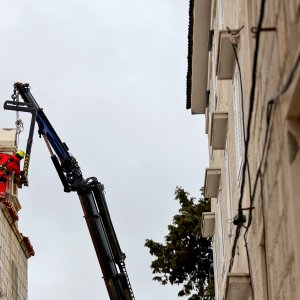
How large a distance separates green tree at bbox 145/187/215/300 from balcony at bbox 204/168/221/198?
66.5 ft

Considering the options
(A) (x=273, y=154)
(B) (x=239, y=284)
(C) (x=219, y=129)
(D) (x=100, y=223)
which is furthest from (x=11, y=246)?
(A) (x=273, y=154)

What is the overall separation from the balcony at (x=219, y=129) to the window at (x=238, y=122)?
51.9 inches

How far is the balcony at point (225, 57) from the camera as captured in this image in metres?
12.9

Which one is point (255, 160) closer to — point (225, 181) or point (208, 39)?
point (225, 181)

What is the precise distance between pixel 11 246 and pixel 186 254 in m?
10.5

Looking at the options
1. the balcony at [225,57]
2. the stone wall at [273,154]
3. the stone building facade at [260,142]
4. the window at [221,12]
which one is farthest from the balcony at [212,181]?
the stone wall at [273,154]

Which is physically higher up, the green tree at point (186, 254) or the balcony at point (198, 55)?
the green tree at point (186, 254)

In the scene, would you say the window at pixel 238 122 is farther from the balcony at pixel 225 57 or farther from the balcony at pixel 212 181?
the balcony at pixel 212 181

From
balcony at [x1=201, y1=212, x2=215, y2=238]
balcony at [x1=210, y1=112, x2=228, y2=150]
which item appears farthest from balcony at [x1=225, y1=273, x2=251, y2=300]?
balcony at [x1=201, y1=212, x2=215, y2=238]

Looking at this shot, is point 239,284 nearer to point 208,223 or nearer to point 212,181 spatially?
point 212,181

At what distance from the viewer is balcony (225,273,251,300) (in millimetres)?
12648

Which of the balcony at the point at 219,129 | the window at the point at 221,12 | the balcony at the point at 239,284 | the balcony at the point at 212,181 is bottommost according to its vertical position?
the balcony at the point at 239,284

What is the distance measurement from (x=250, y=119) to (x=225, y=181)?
275 inches

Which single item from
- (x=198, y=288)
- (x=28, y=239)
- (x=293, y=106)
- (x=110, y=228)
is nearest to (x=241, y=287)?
(x=293, y=106)
